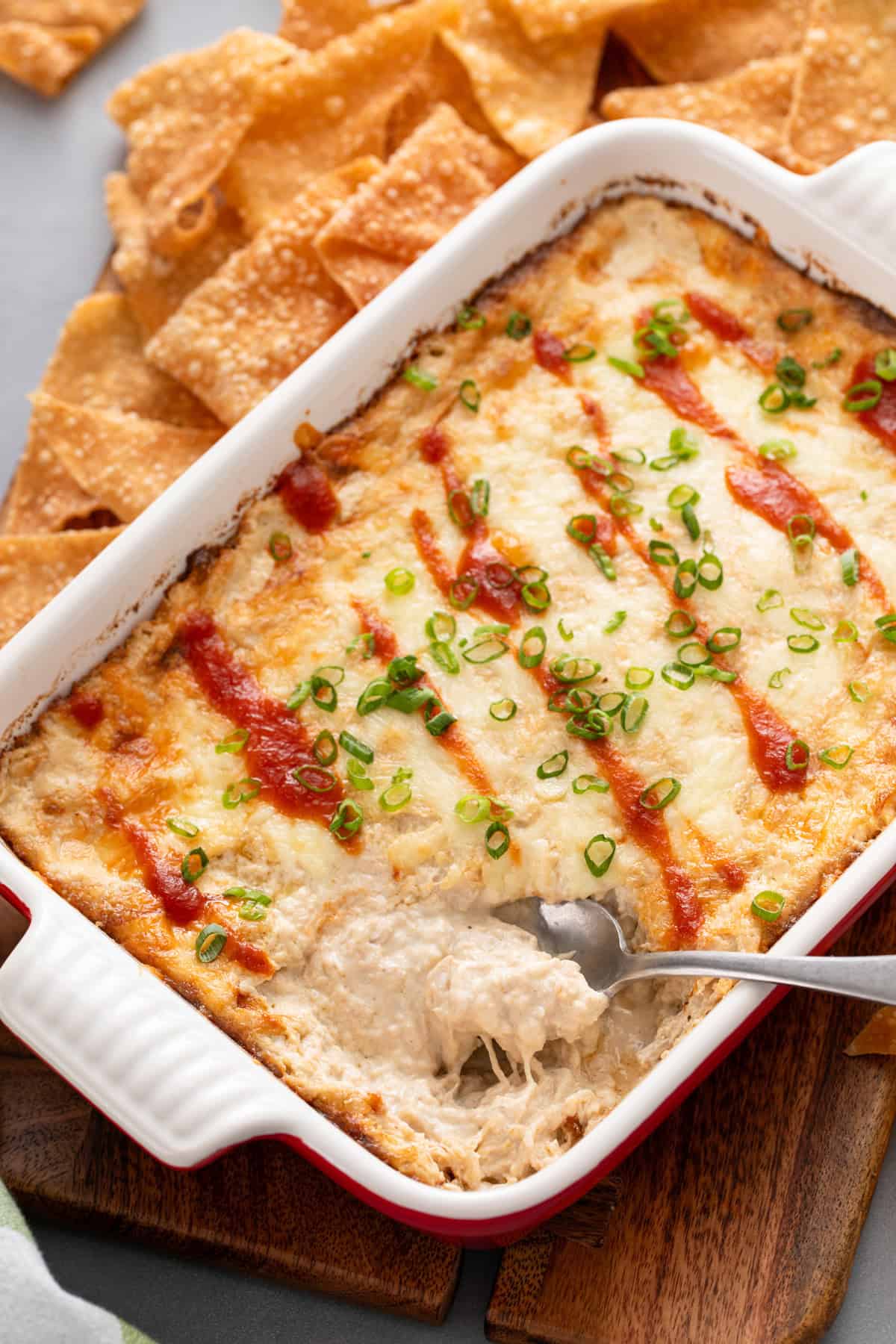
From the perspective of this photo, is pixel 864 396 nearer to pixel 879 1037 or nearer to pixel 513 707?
pixel 513 707

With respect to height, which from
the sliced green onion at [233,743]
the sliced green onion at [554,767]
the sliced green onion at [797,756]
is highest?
the sliced green onion at [233,743]

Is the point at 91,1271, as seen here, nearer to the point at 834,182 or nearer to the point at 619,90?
the point at 834,182

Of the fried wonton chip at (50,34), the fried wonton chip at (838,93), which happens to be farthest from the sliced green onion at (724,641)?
the fried wonton chip at (50,34)

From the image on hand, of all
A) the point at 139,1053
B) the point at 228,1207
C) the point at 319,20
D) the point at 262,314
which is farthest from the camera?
the point at 319,20

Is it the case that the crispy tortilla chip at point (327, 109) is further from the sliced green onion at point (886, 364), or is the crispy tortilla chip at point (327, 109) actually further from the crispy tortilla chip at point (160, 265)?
the sliced green onion at point (886, 364)

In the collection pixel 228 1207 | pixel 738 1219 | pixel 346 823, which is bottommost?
pixel 738 1219

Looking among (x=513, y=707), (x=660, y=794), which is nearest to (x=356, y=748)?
(x=513, y=707)
